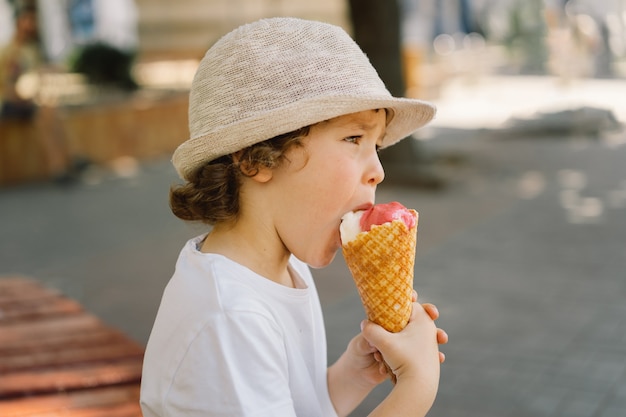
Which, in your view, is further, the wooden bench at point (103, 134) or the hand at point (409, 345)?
the wooden bench at point (103, 134)

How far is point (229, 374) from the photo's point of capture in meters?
1.54

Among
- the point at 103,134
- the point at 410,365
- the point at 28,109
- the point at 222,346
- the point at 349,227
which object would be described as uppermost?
the point at 349,227

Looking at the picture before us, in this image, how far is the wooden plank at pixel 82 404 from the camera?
247cm

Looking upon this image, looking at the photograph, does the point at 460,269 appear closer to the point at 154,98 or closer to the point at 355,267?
the point at 355,267

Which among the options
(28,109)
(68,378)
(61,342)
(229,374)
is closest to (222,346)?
(229,374)

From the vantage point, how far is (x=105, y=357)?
289 centimetres

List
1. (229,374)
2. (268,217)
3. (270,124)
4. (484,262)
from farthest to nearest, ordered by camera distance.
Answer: (484,262) → (268,217) → (270,124) → (229,374)

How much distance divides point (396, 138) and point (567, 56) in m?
16.2

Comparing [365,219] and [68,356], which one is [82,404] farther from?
[365,219]

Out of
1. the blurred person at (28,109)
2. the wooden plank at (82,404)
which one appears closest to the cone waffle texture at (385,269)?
the wooden plank at (82,404)

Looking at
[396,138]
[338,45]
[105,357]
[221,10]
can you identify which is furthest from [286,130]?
[221,10]

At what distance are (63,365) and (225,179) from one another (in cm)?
139

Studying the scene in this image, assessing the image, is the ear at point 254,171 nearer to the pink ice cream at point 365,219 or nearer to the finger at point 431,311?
the pink ice cream at point 365,219

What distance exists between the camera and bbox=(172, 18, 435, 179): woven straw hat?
5.49ft
